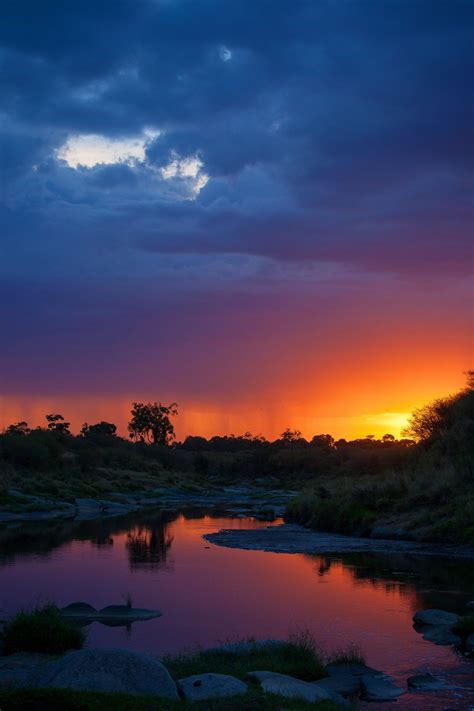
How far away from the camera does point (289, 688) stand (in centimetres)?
1091

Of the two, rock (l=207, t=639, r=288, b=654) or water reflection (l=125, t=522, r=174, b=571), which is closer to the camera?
rock (l=207, t=639, r=288, b=654)

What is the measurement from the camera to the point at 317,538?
122ft

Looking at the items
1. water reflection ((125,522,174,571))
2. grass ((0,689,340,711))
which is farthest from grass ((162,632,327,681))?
water reflection ((125,522,174,571))

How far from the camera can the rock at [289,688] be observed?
35.1 ft

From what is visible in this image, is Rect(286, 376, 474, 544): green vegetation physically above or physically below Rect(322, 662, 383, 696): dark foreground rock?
above

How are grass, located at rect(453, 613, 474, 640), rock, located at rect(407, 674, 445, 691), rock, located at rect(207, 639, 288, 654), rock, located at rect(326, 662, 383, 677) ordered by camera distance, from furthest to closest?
1. grass, located at rect(453, 613, 474, 640)
2. rock, located at rect(207, 639, 288, 654)
3. rock, located at rect(326, 662, 383, 677)
4. rock, located at rect(407, 674, 445, 691)

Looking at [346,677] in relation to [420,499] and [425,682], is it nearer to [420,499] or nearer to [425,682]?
[425,682]

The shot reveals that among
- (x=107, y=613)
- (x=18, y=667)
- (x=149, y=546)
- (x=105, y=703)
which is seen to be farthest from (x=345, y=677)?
(x=149, y=546)

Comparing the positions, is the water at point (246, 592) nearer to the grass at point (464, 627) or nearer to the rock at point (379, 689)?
the rock at point (379, 689)

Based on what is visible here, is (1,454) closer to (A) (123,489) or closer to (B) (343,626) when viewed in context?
(A) (123,489)

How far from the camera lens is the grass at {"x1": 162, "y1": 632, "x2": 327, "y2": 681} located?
41.0 ft

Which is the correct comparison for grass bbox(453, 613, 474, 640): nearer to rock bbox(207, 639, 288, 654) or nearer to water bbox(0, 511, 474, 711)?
water bbox(0, 511, 474, 711)

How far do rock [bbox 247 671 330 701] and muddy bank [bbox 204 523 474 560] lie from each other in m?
19.6

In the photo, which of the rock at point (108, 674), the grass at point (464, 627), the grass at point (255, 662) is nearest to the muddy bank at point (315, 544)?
the grass at point (464, 627)
